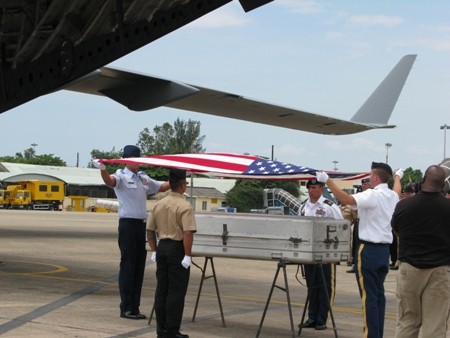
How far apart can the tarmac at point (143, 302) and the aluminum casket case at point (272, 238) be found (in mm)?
567

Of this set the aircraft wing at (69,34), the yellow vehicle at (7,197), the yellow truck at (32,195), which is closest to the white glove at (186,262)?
the aircraft wing at (69,34)

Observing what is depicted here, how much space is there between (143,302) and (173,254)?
3.08 m

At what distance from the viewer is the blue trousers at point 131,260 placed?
32.6ft

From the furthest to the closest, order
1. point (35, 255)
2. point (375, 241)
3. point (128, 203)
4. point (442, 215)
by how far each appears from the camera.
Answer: point (35, 255)
point (128, 203)
point (375, 241)
point (442, 215)

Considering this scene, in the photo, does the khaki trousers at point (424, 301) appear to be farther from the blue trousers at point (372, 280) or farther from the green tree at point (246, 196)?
the green tree at point (246, 196)

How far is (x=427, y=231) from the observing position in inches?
284

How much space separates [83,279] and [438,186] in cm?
798

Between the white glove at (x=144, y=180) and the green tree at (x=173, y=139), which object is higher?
the green tree at (x=173, y=139)

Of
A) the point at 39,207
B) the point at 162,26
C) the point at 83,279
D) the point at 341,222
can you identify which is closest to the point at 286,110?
the point at 83,279

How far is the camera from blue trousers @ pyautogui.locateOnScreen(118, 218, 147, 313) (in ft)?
32.6

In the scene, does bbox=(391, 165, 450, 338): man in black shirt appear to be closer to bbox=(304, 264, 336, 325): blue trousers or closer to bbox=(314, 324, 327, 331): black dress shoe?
bbox=(304, 264, 336, 325): blue trousers

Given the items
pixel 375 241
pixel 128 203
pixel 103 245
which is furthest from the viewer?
pixel 103 245

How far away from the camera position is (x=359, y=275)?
830 cm

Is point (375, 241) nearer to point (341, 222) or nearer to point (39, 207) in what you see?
point (341, 222)
